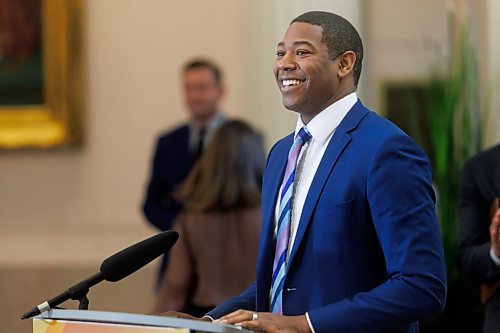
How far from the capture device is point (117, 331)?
214 centimetres

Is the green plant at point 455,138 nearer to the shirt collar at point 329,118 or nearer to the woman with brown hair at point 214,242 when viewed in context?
the woman with brown hair at point 214,242

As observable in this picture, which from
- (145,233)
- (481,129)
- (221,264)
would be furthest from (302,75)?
(145,233)

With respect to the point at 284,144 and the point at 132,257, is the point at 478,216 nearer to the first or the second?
the point at 284,144

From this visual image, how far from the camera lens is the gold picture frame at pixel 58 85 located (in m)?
7.82

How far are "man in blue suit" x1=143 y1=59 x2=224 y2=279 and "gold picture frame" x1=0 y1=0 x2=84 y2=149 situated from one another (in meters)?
2.06

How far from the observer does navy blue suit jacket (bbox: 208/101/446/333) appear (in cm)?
231

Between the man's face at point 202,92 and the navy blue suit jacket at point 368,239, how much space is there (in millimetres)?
3337

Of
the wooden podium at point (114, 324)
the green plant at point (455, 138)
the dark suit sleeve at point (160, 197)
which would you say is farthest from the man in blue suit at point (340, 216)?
the dark suit sleeve at point (160, 197)

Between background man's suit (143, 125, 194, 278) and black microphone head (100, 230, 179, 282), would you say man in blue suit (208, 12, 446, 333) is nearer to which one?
black microphone head (100, 230, 179, 282)

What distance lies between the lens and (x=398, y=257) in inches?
91.0

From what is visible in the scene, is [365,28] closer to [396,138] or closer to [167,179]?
[167,179]

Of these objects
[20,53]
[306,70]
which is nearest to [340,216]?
[306,70]

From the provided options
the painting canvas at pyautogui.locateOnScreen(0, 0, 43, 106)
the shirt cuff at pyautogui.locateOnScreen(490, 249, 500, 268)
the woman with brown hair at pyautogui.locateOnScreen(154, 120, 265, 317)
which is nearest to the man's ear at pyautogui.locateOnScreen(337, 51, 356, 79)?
the shirt cuff at pyautogui.locateOnScreen(490, 249, 500, 268)

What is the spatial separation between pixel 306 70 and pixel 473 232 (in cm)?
114
